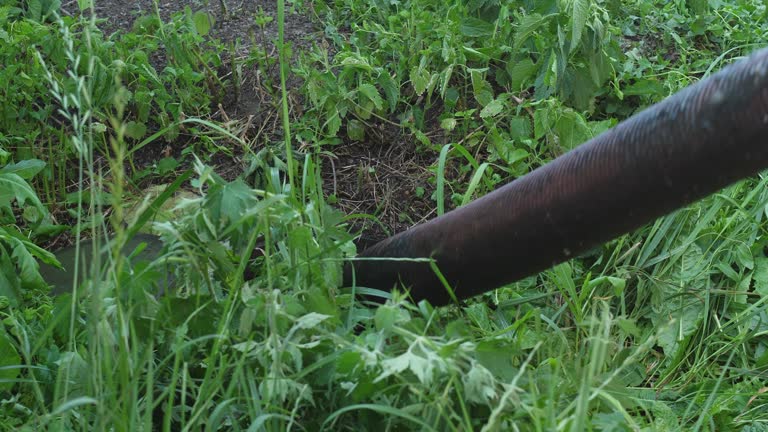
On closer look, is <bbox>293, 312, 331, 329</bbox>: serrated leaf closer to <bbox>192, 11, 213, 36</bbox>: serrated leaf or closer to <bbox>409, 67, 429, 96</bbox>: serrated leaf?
<bbox>409, 67, 429, 96</bbox>: serrated leaf

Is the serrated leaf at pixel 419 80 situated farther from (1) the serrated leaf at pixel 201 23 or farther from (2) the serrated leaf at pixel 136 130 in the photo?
(2) the serrated leaf at pixel 136 130

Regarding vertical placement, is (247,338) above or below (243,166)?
above

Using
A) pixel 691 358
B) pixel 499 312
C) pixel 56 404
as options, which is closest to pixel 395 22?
pixel 499 312

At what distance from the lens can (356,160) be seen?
10.8ft

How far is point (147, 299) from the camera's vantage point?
5.63 ft

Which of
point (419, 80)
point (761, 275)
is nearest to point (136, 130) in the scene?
point (419, 80)

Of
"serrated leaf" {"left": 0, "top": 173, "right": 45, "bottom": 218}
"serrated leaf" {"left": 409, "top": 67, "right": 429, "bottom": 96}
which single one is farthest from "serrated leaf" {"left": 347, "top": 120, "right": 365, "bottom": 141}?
"serrated leaf" {"left": 0, "top": 173, "right": 45, "bottom": 218}

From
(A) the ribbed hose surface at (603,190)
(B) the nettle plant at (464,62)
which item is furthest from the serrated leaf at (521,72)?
(A) the ribbed hose surface at (603,190)

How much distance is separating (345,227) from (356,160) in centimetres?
50

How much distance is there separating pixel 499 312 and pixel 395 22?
152 cm

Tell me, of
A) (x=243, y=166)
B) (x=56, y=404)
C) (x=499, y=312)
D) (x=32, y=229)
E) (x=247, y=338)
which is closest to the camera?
(x=56, y=404)

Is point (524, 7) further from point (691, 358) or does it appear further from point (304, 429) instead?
point (304, 429)

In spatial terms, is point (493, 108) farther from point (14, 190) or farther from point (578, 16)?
point (14, 190)

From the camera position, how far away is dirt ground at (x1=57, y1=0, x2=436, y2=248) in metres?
3.10
